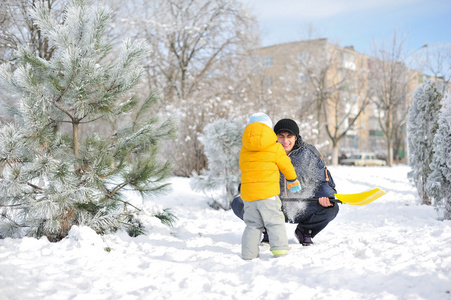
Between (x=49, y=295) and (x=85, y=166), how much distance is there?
5.86 feet

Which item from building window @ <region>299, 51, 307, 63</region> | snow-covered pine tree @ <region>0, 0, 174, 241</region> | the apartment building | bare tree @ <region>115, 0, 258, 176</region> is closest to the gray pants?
snow-covered pine tree @ <region>0, 0, 174, 241</region>

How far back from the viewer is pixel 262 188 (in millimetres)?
3492

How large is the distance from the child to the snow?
173mm

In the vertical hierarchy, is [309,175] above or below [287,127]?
below

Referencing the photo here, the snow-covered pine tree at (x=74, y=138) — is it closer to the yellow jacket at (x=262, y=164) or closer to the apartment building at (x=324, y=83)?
the yellow jacket at (x=262, y=164)

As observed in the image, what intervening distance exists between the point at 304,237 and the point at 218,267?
48.5 inches

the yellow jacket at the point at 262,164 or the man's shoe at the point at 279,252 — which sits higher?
the yellow jacket at the point at 262,164

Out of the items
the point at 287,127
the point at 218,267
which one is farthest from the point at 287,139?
the point at 218,267

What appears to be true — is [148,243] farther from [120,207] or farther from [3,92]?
[3,92]

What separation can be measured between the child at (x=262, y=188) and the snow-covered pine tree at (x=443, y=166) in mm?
2797

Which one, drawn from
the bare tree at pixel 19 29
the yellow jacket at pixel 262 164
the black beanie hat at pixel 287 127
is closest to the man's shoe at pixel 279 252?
the yellow jacket at pixel 262 164

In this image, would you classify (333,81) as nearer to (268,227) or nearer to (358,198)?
(358,198)

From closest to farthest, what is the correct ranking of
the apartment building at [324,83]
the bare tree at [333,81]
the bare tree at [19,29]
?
1. the bare tree at [19,29]
2. the apartment building at [324,83]
3. the bare tree at [333,81]

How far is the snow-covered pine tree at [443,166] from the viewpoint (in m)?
5.23
